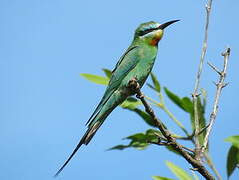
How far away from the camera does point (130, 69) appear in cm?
297

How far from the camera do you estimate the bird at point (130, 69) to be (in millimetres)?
2707

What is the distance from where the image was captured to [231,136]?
1.45 meters

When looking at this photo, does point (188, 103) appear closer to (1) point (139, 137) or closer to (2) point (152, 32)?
(1) point (139, 137)

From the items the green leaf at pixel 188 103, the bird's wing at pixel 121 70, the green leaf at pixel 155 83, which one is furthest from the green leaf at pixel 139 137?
the bird's wing at pixel 121 70

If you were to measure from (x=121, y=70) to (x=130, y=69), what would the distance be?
0.06 metres

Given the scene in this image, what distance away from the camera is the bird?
Answer: 2707mm

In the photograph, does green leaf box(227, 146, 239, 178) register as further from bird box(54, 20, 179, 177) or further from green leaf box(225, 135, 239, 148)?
bird box(54, 20, 179, 177)

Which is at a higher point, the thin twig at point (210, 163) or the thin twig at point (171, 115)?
the thin twig at point (171, 115)

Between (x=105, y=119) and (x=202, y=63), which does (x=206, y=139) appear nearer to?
(x=202, y=63)

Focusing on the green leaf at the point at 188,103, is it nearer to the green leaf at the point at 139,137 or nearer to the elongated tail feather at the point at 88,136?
the green leaf at the point at 139,137

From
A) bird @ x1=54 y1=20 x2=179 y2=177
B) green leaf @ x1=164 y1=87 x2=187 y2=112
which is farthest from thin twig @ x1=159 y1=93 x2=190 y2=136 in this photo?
bird @ x1=54 y1=20 x2=179 y2=177

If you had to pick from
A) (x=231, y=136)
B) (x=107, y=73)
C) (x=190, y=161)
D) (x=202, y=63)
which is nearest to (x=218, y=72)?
(x=202, y=63)

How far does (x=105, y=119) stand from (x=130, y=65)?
0.46m

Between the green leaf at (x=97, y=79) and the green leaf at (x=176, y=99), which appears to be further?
the green leaf at (x=97, y=79)
